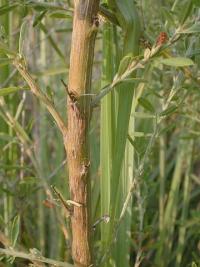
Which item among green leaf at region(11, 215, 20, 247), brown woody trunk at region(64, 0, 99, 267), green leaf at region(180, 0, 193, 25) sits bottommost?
green leaf at region(11, 215, 20, 247)

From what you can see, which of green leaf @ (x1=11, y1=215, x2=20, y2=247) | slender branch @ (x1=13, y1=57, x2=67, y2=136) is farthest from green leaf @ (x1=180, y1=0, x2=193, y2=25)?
green leaf @ (x1=11, y1=215, x2=20, y2=247)

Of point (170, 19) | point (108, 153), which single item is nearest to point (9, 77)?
point (108, 153)

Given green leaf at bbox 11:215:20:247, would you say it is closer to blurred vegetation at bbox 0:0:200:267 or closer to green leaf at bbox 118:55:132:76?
blurred vegetation at bbox 0:0:200:267

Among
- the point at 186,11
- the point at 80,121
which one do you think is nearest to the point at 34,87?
the point at 80,121

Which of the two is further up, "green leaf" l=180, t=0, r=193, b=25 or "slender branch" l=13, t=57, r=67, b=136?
"green leaf" l=180, t=0, r=193, b=25

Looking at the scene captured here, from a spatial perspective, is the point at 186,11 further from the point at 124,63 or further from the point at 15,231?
the point at 15,231

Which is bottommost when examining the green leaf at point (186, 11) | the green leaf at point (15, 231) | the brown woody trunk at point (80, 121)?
the green leaf at point (15, 231)

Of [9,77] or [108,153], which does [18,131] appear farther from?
[9,77]

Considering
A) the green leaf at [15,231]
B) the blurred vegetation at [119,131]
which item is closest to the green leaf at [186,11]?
the blurred vegetation at [119,131]

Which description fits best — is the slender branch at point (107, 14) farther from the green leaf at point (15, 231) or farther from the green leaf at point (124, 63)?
the green leaf at point (15, 231)
